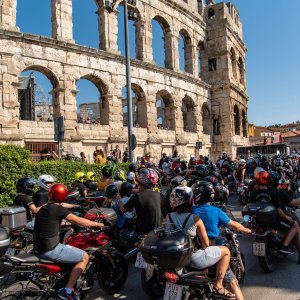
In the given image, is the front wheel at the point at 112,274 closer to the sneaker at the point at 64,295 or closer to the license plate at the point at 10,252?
the sneaker at the point at 64,295

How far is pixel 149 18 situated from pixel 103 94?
281 inches

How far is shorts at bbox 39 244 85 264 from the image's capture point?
4.08 m

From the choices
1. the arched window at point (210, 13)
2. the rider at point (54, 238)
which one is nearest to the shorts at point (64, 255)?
the rider at point (54, 238)

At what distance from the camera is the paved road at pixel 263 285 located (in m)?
4.83

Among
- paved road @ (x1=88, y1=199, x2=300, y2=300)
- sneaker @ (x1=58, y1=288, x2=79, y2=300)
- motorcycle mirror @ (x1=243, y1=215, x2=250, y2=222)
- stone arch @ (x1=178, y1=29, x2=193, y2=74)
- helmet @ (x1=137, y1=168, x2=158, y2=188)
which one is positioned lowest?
paved road @ (x1=88, y1=199, x2=300, y2=300)

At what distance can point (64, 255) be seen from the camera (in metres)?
4.13

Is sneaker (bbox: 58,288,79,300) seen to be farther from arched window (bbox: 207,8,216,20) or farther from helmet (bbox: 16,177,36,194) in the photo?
arched window (bbox: 207,8,216,20)

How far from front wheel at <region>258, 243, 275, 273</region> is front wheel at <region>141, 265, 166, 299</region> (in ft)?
5.77

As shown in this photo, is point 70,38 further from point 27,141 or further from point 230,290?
point 230,290

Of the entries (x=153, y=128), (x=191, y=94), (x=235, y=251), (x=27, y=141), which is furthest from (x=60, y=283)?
(x=191, y=94)

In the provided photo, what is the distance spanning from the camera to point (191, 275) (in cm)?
367

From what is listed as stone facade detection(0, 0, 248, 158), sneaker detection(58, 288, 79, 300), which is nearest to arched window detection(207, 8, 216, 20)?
stone facade detection(0, 0, 248, 158)

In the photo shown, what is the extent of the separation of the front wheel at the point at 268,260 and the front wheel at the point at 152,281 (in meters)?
1.76

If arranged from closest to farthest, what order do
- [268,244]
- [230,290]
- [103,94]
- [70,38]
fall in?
[230,290]
[268,244]
[70,38]
[103,94]
